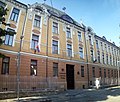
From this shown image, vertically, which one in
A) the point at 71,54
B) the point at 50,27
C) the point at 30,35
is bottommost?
the point at 71,54

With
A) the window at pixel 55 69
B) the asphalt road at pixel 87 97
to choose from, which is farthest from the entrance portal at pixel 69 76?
the asphalt road at pixel 87 97

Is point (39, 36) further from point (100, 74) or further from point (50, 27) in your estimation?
point (100, 74)

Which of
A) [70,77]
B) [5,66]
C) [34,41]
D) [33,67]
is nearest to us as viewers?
[5,66]

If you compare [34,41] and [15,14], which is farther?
[34,41]

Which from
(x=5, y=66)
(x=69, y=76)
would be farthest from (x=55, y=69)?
(x=5, y=66)

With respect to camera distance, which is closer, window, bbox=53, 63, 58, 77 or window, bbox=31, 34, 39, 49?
window, bbox=31, 34, 39, 49

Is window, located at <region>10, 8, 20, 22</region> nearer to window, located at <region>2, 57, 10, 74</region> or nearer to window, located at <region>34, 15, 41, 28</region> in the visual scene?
window, located at <region>34, 15, 41, 28</region>

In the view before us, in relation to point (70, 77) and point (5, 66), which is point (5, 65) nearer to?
point (5, 66)

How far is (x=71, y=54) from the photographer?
95.8ft

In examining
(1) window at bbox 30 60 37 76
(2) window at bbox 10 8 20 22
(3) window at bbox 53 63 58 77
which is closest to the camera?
(2) window at bbox 10 8 20 22

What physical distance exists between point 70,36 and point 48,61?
7027mm

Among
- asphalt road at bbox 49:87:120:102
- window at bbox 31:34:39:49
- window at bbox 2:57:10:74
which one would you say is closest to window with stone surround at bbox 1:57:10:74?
window at bbox 2:57:10:74

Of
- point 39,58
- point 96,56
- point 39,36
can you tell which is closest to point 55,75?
point 39,58

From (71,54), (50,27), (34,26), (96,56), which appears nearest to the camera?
(34,26)
